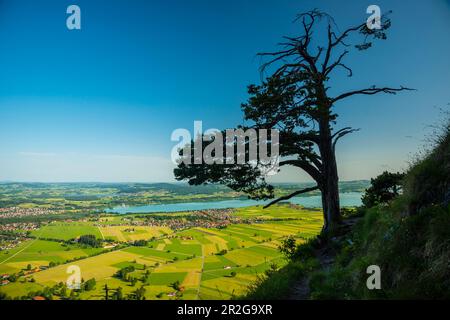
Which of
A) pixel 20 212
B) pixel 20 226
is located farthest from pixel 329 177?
pixel 20 212

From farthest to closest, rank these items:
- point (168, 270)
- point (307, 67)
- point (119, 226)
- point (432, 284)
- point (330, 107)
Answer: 1. point (119, 226)
2. point (168, 270)
3. point (307, 67)
4. point (330, 107)
5. point (432, 284)

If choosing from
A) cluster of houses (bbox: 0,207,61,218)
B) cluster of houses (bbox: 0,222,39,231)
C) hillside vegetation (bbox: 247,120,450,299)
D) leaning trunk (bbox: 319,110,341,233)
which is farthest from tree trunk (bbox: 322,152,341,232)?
cluster of houses (bbox: 0,207,61,218)

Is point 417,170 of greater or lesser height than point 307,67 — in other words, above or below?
below

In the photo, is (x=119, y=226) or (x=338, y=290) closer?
(x=338, y=290)

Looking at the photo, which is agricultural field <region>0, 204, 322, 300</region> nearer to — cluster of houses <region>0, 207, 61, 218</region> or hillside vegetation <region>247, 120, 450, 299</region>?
hillside vegetation <region>247, 120, 450, 299</region>

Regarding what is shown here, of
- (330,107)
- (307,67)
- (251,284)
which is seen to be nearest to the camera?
(251,284)
